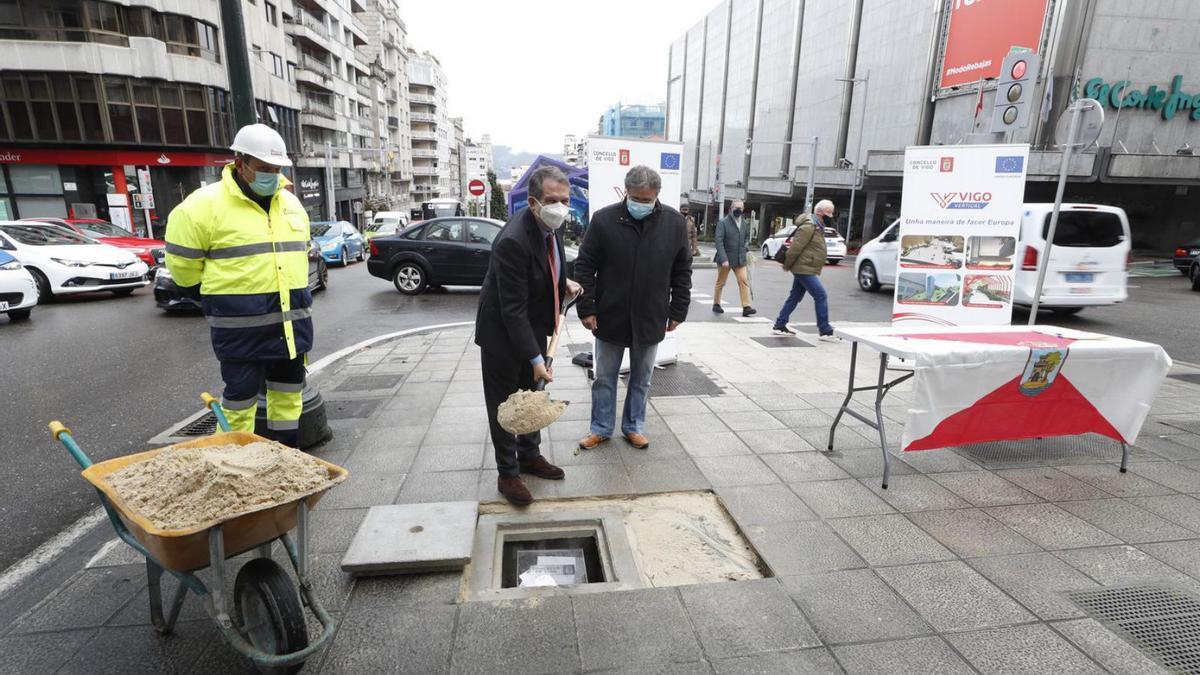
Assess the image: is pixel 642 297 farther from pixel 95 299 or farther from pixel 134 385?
pixel 95 299

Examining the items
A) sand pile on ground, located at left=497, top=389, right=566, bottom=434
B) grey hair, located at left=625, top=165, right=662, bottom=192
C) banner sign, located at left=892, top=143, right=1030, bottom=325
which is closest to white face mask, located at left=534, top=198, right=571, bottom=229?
grey hair, located at left=625, top=165, right=662, bottom=192

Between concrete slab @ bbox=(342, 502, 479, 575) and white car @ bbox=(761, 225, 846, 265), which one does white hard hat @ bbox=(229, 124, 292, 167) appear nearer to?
concrete slab @ bbox=(342, 502, 479, 575)

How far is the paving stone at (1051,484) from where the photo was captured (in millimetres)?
3652

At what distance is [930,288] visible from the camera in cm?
645

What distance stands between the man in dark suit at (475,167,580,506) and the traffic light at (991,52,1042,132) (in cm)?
515

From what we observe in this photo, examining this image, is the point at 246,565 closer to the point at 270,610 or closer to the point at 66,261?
the point at 270,610

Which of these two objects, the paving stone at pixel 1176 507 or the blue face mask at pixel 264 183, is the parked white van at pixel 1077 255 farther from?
the blue face mask at pixel 264 183

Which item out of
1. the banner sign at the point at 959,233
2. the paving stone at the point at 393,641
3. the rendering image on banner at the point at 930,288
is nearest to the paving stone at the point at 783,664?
the paving stone at the point at 393,641

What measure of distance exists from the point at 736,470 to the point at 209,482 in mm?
2989

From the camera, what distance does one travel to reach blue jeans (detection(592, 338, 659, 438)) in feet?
14.0

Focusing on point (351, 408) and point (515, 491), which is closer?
point (515, 491)

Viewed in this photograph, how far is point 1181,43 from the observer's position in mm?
24469

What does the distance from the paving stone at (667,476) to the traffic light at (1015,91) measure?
4886 mm

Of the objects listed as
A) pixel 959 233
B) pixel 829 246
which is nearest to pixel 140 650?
pixel 959 233
